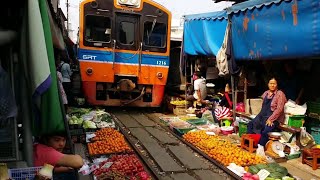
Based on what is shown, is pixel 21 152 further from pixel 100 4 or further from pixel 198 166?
pixel 100 4

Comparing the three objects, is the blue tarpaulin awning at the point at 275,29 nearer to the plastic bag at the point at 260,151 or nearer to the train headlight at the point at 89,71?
the plastic bag at the point at 260,151

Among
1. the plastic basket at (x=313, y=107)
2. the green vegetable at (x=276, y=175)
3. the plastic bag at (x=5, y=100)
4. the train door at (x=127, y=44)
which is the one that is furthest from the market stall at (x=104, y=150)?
the plastic basket at (x=313, y=107)

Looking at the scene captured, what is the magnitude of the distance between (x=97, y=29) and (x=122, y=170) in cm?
642

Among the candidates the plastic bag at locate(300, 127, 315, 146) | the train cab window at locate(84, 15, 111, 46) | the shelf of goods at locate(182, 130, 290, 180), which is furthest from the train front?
the plastic bag at locate(300, 127, 315, 146)

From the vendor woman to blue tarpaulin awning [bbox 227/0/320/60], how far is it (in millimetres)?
728

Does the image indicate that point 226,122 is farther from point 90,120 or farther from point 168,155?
point 90,120

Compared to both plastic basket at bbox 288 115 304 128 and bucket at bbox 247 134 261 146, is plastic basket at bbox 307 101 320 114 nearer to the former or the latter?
plastic basket at bbox 288 115 304 128

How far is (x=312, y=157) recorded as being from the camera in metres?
5.88

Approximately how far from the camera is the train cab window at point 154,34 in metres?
11.3

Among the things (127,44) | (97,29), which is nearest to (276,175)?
(127,44)

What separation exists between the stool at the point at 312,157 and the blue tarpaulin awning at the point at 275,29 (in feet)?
5.22

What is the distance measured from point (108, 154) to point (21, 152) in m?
3.50

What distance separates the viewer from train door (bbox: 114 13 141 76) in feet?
36.0

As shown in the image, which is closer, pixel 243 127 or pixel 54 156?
pixel 54 156
